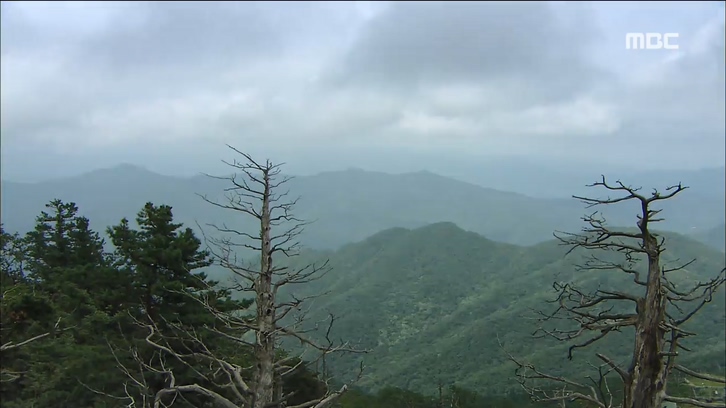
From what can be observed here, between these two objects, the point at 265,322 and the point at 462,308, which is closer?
the point at 265,322

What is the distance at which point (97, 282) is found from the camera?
20203mm

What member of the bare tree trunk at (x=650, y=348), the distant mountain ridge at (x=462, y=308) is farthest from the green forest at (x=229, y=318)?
the distant mountain ridge at (x=462, y=308)

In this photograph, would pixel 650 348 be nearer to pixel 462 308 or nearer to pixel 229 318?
pixel 229 318

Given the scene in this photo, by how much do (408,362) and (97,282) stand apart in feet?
261

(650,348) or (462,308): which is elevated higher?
(650,348)

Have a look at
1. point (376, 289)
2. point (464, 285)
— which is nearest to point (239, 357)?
point (376, 289)

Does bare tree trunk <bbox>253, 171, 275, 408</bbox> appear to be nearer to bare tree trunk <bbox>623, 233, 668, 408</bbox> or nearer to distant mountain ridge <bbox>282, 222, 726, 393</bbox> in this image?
bare tree trunk <bbox>623, 233, 668, 408</bbox>

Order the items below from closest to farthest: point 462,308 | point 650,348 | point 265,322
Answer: point 650,348, point 265,322, point 462,308

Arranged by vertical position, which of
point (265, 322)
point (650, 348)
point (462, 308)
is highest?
point (265, 322)

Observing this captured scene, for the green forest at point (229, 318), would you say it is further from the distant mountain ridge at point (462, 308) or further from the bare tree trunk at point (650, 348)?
the distant mountain ridge at point (462, 308)

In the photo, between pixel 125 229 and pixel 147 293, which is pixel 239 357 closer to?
pixel 147 293

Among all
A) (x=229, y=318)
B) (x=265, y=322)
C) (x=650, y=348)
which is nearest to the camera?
(x=650, y=348)

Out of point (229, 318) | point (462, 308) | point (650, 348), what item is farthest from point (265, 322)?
point (462, 308)

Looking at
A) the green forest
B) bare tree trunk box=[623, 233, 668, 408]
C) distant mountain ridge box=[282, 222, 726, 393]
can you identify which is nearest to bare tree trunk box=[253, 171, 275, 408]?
the green forest
